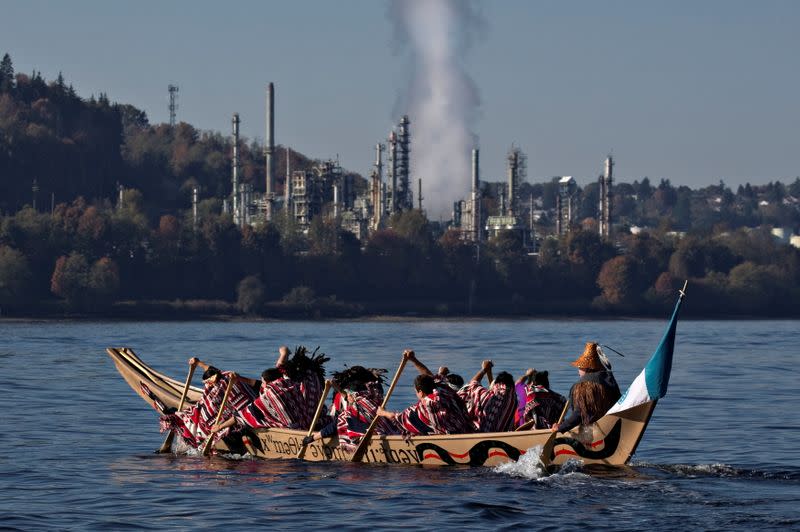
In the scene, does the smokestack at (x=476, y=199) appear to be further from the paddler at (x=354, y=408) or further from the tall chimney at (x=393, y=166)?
the paddler at (x=354, y=408)

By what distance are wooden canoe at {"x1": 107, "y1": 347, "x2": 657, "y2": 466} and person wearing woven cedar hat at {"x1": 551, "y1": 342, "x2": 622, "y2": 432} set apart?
21 centimetres

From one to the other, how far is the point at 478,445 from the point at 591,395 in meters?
2.93

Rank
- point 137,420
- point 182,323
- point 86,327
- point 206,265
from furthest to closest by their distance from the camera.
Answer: point 206,265 → point 182,323 → point 86,327 → point 137,420

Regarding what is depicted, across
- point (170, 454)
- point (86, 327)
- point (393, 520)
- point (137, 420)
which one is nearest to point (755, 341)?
point (86, 327)

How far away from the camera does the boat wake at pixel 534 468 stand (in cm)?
2831

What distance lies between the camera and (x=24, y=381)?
59406 mm

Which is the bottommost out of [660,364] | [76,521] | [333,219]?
[76,521]

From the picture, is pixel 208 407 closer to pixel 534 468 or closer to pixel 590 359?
pixel 534 468

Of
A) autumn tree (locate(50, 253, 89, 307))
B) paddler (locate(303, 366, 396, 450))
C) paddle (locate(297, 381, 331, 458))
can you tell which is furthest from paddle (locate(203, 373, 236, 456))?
autumn tree (locate(50, 253, 89, 307))

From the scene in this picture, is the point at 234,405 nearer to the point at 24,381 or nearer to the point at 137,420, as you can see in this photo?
the point at 137,420

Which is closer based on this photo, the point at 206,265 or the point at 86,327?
the point at 86,327

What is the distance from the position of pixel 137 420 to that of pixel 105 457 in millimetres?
8656

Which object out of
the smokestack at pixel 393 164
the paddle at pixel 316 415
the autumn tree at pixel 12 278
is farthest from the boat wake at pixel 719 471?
the smokestack at pixel 393 164

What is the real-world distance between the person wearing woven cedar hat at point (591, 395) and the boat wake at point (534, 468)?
828 mm
